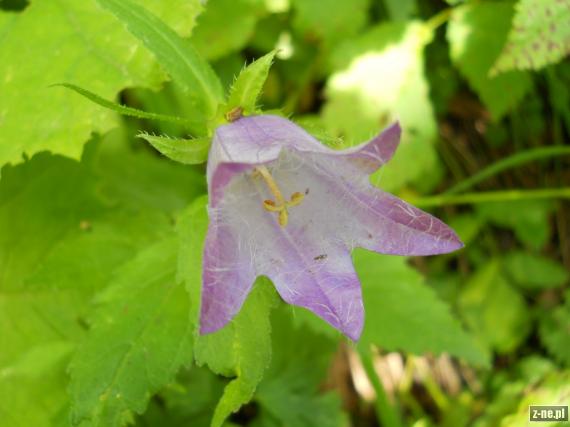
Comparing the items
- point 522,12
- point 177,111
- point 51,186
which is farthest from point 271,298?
point 177,111

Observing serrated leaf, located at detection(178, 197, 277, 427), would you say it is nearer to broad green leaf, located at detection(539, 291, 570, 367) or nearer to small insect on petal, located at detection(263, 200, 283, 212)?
small insect on petal, located at detection(263, 200, 283, 212)

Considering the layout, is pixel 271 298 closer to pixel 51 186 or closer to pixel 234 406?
pixel 234 406

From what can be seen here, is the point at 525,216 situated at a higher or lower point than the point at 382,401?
higher

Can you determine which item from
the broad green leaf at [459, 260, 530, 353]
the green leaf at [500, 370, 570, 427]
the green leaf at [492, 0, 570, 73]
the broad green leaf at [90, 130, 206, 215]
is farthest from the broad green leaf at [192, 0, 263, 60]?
the green leaf at [500, 370, 570, 427]

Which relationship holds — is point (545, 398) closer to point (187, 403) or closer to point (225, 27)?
point (187, 403)

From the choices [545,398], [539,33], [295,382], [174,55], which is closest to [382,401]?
[295,382]
